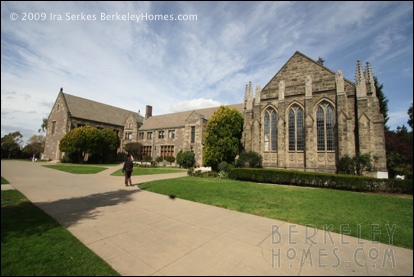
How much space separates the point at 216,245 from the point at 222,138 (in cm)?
2045

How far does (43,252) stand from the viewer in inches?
141

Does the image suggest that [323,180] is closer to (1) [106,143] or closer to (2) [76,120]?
(1) [106,143]

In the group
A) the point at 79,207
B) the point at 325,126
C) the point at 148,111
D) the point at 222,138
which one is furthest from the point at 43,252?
the point at 148,111

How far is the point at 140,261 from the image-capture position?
354 centimetres

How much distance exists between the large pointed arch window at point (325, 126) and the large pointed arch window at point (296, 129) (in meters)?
1.54

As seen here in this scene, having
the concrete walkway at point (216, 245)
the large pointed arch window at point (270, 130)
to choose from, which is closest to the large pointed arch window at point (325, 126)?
the large pointed arch window at point (270, 130)

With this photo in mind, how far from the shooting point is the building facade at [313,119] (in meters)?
16.4

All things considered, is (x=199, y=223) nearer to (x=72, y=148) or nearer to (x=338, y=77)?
(x=338, y=77)

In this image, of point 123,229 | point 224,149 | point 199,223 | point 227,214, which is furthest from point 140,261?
point 224,149

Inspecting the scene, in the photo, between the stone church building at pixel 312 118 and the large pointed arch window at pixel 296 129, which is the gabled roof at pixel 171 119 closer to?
the stone church building at pixel 312 118

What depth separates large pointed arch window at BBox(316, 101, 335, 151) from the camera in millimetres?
18398

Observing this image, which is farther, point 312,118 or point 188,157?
point 188,157

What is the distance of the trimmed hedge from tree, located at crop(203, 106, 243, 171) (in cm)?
669

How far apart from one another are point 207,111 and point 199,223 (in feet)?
105
